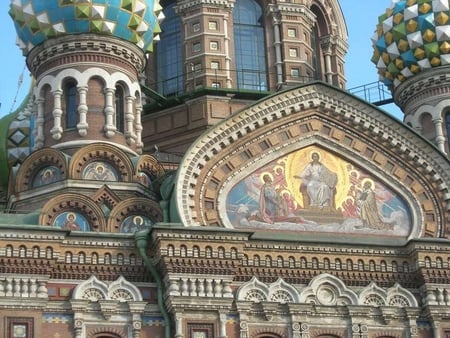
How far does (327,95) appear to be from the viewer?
17.7m

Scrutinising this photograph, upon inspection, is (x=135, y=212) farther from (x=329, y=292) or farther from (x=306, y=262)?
(x=329, y=292)

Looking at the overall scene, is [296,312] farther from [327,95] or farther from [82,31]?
[82,31]

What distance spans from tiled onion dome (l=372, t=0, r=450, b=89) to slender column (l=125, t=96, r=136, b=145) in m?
4.74

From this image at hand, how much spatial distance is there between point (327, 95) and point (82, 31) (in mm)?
3569

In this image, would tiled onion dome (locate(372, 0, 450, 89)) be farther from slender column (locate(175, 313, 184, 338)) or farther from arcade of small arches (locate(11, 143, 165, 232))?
slender column (locate(175, 313, 184, 338))

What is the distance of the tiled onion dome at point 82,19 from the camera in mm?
18281

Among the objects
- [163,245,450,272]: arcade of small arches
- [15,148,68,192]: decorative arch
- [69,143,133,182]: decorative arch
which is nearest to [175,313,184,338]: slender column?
[163,245,450,272]: arcade of small arches

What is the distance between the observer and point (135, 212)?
16969mm

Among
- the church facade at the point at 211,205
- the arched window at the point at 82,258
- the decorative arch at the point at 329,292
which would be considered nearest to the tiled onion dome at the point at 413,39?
the church facade at the point at 211,205

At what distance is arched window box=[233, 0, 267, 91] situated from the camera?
71.4 ft

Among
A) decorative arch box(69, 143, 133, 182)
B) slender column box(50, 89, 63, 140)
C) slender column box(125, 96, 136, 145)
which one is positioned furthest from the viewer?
slender column box(125, 96, 136, 145)

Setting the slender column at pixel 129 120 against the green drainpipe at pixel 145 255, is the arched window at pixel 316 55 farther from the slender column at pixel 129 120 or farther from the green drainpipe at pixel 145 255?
the green drainpipe at pixel 145 255

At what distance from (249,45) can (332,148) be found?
5.03 metres

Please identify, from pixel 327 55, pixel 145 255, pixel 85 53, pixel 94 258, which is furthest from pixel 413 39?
pixel 94 258
